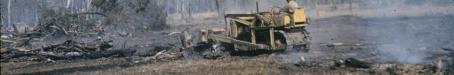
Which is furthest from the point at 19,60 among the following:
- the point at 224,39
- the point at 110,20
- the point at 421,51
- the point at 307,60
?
the point at 110,20

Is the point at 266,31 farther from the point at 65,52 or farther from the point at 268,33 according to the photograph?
the point at 65,52

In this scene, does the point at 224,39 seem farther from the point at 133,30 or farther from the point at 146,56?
the point at 133,30

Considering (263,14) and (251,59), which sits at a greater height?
(263,14)

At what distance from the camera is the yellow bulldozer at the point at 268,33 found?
56.1 feet

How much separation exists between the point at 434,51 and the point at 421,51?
373mm

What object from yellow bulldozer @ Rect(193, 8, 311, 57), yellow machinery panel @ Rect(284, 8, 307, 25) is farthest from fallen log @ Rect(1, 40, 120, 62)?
yellow machinery panel @ Rect(284, 8, 307, 25)

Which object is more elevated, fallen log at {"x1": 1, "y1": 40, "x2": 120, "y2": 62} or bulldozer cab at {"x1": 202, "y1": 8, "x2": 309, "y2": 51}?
bulldozer cab at {"x1": 202, "y1": 8, "x2": 309, "y2": 51}

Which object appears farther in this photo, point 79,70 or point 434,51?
point 434,51

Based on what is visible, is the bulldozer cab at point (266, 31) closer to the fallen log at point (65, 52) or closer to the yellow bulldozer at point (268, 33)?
the yellow bulldozer at point (268, 33)

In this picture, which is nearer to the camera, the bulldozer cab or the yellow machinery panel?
the yellow machinery panel

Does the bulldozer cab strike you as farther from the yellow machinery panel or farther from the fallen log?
the fallen log

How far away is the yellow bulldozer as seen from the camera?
56.1 feet

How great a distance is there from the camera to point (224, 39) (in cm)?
1858

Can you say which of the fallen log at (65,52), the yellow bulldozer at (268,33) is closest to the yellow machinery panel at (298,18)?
the yellow bulldozer at (268,33)
